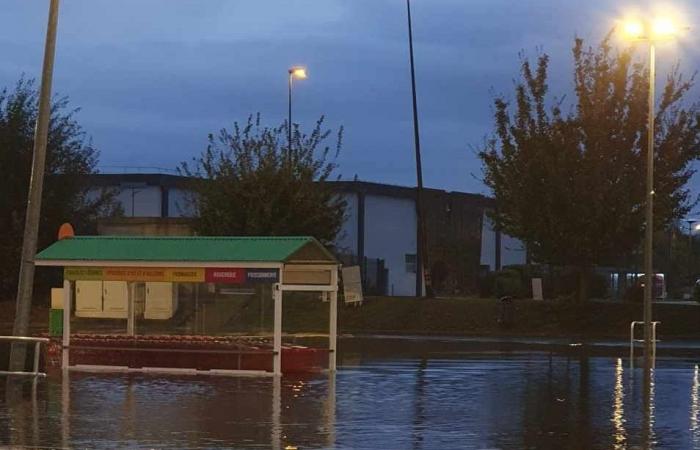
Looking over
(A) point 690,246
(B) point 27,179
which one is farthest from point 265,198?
(A) point 690,246

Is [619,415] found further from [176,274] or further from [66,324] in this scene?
A: [66,324]

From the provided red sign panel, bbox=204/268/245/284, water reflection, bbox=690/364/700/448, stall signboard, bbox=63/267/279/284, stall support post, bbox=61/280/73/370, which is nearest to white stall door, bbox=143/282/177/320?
stall signboard, bbox=63/267/279/284

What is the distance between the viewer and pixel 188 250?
840 inches

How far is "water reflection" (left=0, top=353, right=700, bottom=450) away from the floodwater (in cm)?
2

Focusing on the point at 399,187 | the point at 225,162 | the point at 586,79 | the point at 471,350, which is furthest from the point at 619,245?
the point at 399,187

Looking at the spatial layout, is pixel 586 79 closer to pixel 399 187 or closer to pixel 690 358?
pixel 690 358

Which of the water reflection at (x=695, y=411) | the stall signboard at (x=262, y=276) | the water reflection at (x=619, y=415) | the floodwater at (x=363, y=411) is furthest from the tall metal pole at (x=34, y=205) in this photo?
the water reflection at (x=695, y=411)

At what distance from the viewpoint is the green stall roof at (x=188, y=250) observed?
20.9 meters

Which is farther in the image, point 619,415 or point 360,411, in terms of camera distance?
point 619,415

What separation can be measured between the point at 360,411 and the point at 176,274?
22.6 ft

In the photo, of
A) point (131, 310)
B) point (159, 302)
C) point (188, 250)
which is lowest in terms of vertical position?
point (131, 310)

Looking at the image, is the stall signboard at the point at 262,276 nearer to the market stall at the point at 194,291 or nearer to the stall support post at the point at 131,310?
the market stall at the point at 194,291

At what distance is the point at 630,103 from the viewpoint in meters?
40.2

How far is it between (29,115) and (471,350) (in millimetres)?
24118
